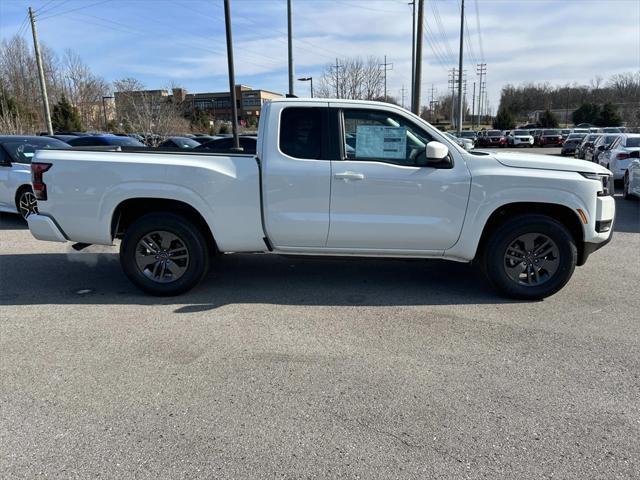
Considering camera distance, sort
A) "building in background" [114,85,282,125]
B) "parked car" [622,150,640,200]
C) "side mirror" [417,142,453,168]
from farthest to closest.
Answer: "building in background" [114,85,282,125] → "parked car" [622,150,640,200] → "side mirror" [417,142,453,168]

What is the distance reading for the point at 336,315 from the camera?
4688mm

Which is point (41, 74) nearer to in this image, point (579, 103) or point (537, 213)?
point (537, 213)

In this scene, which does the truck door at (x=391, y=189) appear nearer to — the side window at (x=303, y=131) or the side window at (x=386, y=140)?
the side window at (x=386, y=140)

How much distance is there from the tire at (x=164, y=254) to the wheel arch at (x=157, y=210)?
0.32 ft

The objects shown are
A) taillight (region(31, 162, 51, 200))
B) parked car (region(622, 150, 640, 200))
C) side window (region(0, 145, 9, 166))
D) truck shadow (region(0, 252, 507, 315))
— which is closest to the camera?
taillight (region(31, 162, 51, 200))

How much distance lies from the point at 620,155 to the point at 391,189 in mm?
11702

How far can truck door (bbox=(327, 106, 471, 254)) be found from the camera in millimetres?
4809

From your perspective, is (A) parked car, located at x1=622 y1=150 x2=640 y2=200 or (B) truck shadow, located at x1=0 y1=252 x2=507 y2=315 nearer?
(B) truck shadow, located at x1=0 y1=252 x2=507 y2=315

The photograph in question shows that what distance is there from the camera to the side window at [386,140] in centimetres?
489

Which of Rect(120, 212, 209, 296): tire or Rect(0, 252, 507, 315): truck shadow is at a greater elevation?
Rect(120, 212, 209, 296): tire

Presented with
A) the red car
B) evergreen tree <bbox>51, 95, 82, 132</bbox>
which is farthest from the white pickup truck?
evergreen tree <bbox>51, 95, 82, 132</bbox>

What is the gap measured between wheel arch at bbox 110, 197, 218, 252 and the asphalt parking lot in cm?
70

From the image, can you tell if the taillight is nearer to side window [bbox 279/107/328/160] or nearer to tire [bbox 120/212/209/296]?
tire [bbox 120/212/209/296]

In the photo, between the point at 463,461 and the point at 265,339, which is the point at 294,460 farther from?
the point at 265,339
